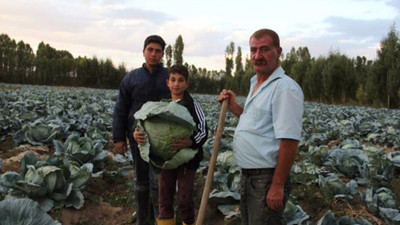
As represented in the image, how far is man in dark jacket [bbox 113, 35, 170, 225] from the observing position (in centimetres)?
349

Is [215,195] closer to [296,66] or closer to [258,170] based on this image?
[258,170]

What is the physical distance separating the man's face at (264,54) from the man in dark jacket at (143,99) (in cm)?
130

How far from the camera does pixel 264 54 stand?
236 cm

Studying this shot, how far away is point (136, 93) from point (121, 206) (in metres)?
1.52

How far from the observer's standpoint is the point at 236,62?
7881cm

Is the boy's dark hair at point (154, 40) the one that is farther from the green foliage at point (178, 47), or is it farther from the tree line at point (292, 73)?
the green foliage at point (178, 47)

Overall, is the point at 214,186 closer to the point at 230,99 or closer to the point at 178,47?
the point at 230,99

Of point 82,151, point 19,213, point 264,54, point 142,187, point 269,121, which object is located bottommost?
point 142,187

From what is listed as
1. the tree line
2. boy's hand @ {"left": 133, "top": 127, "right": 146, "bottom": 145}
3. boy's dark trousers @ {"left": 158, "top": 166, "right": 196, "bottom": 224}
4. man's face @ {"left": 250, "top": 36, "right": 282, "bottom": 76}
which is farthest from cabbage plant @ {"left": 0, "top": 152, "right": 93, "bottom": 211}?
the tree line

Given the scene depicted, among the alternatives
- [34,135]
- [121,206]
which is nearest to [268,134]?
[121,206]

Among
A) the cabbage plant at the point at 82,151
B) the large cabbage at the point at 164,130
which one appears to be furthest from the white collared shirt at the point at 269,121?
the cabbage plant at the point at 82,151

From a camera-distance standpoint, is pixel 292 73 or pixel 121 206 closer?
pixel 121 206

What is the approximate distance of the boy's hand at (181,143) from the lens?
2.92 m

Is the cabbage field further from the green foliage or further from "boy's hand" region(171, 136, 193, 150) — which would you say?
the green foliage
